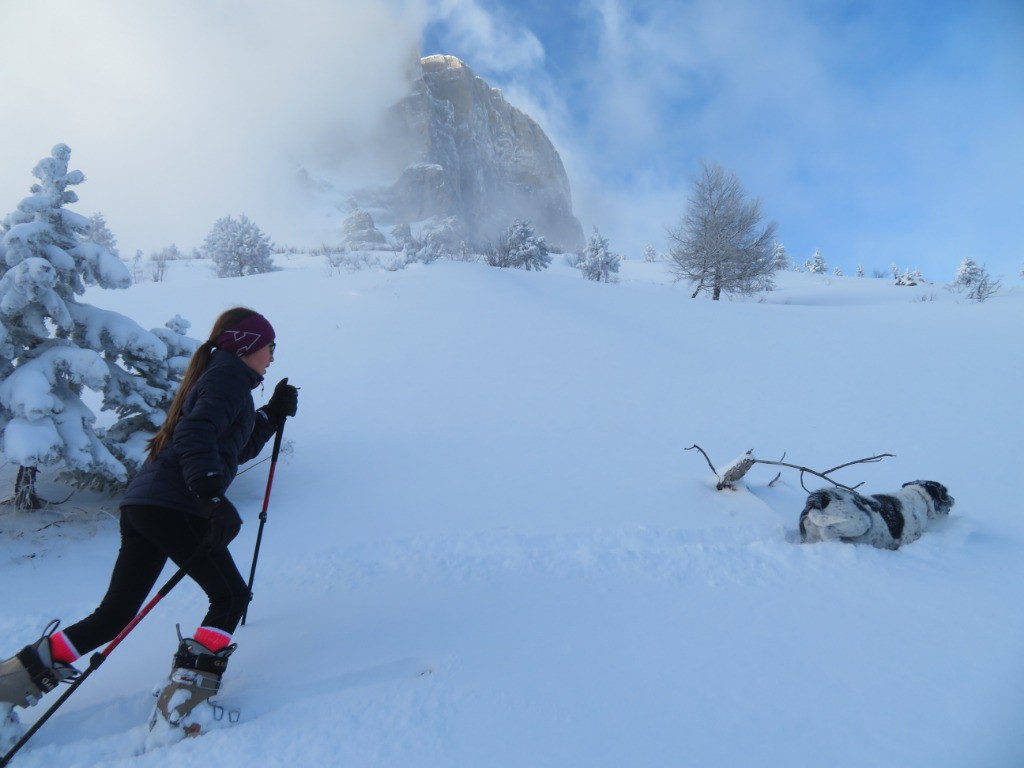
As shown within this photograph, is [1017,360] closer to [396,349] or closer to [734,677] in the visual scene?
[734,677]

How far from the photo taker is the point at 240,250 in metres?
23.0

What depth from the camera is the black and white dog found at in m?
3.50

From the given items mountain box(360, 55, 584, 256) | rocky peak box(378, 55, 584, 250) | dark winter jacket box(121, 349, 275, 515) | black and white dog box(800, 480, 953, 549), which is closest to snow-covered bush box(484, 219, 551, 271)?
black and white dog box(800, 480, 953, 549)

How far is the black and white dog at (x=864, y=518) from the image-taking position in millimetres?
3504

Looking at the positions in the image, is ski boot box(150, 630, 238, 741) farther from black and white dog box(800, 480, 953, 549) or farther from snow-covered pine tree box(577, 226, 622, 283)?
snow-covered pine tree box(577, 226, 622, 283)

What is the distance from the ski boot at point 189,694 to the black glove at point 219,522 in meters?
0.48

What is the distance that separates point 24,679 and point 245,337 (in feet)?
5.63

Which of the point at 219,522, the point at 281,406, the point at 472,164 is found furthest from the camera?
the point at 472,164

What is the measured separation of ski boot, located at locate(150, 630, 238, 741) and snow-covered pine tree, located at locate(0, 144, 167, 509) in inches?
94.6

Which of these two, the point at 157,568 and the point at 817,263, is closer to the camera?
the point at 157,568

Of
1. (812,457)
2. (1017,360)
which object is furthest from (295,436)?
(1017,360)

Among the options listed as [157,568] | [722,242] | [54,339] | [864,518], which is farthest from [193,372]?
[722,242]

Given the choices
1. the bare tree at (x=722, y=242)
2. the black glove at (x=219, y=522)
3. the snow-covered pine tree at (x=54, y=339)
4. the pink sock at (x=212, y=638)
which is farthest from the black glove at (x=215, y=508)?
the bare tree at (x=722, y=242)

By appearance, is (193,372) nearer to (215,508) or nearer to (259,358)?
(259,358)
